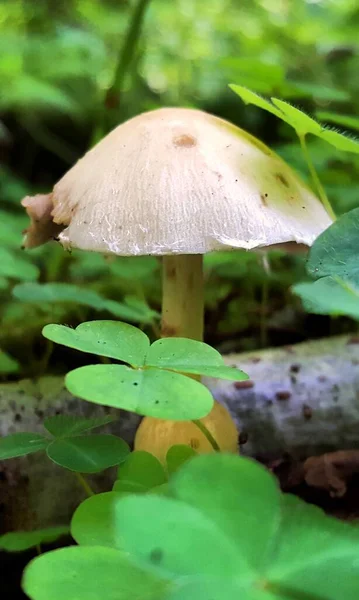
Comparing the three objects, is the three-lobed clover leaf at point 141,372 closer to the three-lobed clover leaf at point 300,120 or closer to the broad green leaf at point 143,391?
the broad green leaf at point 143,391

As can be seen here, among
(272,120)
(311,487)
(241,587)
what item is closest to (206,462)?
(241,587)

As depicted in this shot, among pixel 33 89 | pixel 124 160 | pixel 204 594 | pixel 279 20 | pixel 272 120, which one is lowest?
pixel 204 594

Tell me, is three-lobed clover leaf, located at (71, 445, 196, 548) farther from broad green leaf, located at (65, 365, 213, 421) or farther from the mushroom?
the mushroom

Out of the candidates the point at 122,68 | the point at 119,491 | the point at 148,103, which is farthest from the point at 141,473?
the point at 148,103

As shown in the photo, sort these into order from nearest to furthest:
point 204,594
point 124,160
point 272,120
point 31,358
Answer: point 204,594
point 124,160
point 31,358
point 272,120

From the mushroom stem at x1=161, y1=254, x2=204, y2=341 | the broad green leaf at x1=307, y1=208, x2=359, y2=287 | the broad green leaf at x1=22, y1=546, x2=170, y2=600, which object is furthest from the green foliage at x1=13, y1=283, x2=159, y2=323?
the broad green leaf at x1=22, y1=546, x2=170, y2=600

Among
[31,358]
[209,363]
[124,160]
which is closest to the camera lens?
[209,363]

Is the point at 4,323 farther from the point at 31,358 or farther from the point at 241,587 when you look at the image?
the point at 241,587

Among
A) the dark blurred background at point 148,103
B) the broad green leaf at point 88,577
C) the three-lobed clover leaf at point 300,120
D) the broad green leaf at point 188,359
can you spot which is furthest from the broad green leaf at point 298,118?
the broad green leaf at point 88,577

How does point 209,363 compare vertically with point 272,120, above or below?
below
